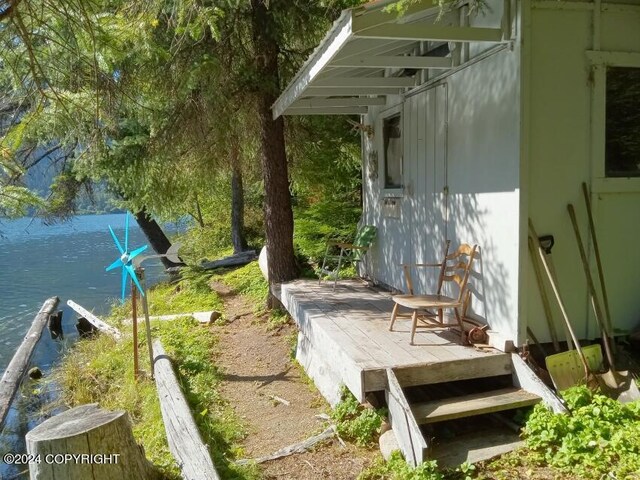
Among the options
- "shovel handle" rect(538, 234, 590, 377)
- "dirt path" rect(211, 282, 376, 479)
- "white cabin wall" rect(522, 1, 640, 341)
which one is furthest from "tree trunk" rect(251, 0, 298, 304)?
"shovel handle" rect(538, 234, 590, 377)

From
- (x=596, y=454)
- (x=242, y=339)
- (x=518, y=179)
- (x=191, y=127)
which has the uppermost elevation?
(x=191, y=127)

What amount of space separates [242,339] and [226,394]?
2003 millimetres

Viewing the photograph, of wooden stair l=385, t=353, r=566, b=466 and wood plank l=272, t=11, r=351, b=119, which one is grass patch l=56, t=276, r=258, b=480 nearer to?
wooden stair l=385, t=353, r=566, b=466

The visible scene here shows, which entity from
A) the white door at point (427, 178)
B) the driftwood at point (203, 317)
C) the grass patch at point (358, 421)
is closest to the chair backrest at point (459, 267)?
the white door at point (427, 178)

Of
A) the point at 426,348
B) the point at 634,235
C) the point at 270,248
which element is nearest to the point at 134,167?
the point at 270,248

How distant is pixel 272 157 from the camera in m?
7.72

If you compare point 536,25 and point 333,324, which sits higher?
point 536,25

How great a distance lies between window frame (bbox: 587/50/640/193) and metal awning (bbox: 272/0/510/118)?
0.86 m

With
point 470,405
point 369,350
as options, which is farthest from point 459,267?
point 470,405

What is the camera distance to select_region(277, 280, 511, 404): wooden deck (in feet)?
12.1

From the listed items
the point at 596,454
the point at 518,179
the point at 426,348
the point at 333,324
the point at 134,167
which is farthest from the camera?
the point at 134,167

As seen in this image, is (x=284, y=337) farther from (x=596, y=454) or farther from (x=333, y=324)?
(x=596, y=454)

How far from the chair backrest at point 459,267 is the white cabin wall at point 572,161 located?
55 cm

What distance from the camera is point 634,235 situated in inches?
169
